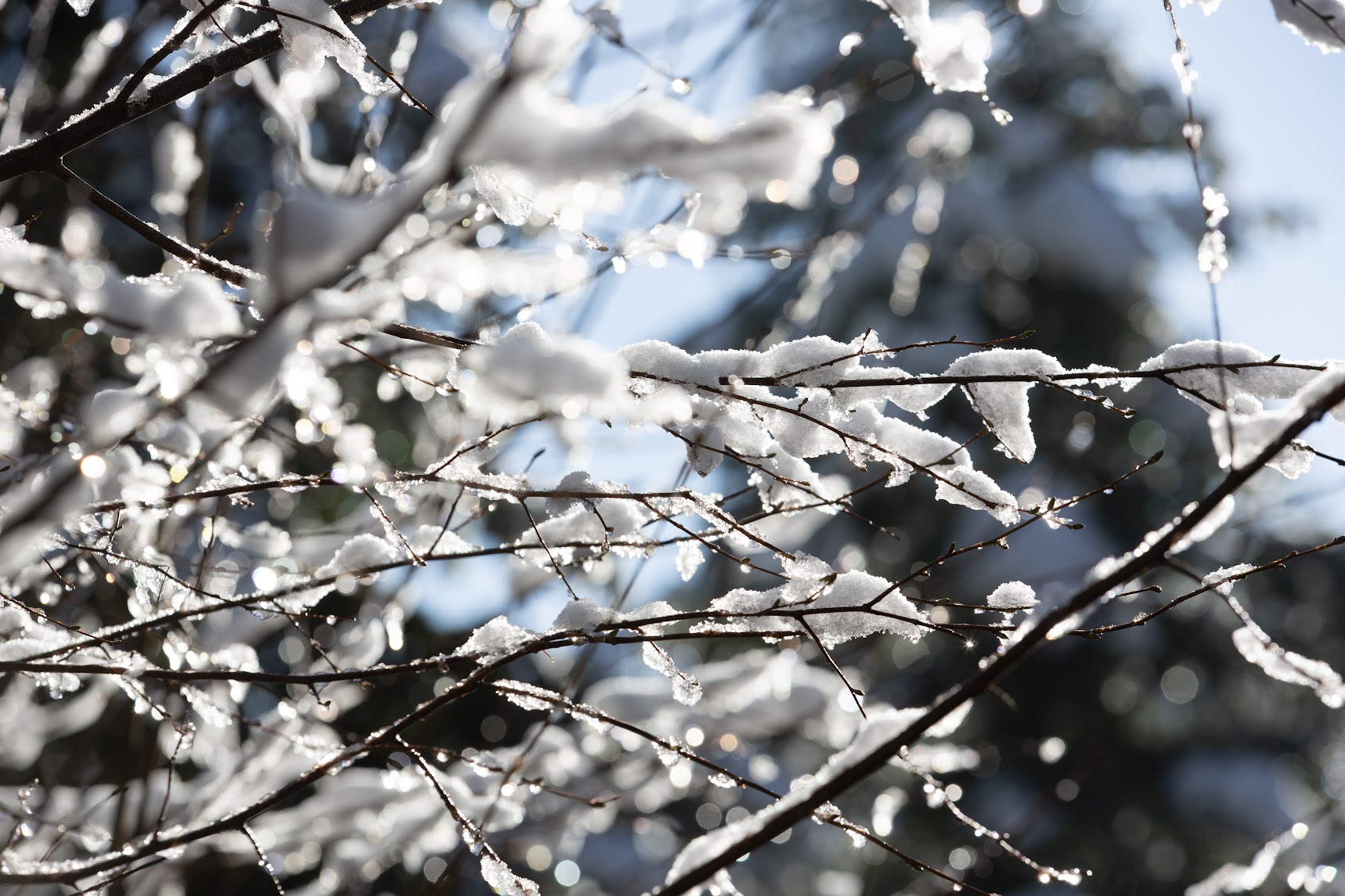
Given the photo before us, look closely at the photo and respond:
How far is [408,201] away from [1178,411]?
901 cm

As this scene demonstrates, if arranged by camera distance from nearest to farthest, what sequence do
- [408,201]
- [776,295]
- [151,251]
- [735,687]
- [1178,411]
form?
[408,201] < [735,687] < [151,251] < [776,295] < [1178,411]

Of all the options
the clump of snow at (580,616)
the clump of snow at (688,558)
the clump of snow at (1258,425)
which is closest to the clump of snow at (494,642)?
the clump of snow at (580,616)

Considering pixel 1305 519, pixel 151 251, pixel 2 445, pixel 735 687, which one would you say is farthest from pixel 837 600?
pixel 1305 519

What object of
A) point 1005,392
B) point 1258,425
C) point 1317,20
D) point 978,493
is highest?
point 1317,20

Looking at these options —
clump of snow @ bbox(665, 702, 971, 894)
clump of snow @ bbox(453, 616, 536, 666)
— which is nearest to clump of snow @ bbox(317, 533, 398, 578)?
clump of snow @ bbox(453, 616, 536, 666)

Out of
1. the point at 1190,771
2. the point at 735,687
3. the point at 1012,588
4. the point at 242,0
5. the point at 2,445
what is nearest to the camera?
the point at 2,445

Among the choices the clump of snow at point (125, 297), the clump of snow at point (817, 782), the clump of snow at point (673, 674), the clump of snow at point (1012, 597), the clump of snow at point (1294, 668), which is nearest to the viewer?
the clump of snow at point (125, 297)

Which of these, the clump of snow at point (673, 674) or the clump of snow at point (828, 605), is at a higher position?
the clump of snow at point (828, 605)

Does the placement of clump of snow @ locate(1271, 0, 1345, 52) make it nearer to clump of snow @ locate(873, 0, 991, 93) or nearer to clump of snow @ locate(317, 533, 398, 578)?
clump of snow @ locate(873, 0, 991, 93)

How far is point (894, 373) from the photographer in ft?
4.09

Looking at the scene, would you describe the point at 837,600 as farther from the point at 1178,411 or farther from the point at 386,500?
the point at 1178,411

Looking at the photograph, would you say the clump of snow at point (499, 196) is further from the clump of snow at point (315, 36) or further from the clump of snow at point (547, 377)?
the clump of snow at point (547, 377)

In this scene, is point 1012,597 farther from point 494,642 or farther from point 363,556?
point 363,556

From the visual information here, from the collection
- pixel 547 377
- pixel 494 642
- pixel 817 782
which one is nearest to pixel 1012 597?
pixel 817 782
